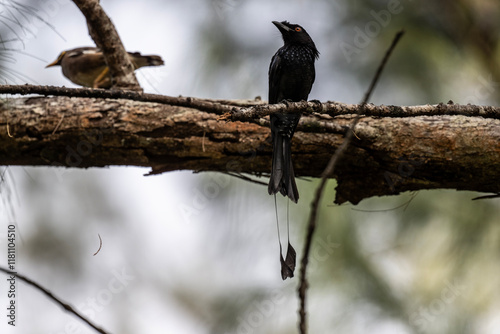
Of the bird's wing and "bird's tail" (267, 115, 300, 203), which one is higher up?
the bird's wing

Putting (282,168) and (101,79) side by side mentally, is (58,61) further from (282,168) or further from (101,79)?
(282,168)

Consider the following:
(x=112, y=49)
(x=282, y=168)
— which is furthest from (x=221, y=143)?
(x=112, y=49)

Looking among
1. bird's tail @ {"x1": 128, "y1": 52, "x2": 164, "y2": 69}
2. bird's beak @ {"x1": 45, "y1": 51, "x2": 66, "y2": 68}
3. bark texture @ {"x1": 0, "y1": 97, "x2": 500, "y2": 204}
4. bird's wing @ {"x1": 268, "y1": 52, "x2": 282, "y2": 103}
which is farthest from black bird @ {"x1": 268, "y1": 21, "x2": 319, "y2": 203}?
bird's beak @ {"x1": 45, "y1": 51, "x2": 66, "y2": 68}

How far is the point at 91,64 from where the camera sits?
346cm

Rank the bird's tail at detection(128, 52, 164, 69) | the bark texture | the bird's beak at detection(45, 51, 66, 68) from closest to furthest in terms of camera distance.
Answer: the bark texture → the bird's tail at detection(128, 52, 164, 69) → the bird's beak at detection(45, 51, 66, 68)

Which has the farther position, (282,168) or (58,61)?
(58,61)

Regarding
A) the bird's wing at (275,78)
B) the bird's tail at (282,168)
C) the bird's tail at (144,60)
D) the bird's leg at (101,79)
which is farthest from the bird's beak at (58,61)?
the bird's tail at (282,168)

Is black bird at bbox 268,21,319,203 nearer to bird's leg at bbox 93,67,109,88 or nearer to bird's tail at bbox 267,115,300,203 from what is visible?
bird's tail at bbox 267,115,300,203

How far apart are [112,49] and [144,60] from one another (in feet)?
1.78

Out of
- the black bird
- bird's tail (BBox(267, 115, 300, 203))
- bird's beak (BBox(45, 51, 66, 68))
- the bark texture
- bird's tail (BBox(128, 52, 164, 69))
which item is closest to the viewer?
bird's tail (BBox(267, 115, 300, 203))

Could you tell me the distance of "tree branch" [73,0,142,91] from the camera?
274cm

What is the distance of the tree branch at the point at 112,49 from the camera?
8.98 ft

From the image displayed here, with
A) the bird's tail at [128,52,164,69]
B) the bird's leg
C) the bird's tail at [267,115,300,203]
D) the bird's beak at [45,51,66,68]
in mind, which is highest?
the bird's tail at [128,52,164,69]

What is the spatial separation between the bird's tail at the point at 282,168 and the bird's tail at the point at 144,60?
142cm
